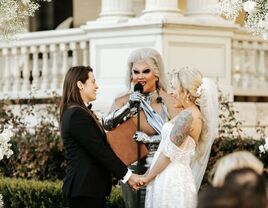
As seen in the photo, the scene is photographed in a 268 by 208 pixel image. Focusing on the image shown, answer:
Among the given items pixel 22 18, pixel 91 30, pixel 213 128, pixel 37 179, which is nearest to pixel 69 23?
pixel 91 30

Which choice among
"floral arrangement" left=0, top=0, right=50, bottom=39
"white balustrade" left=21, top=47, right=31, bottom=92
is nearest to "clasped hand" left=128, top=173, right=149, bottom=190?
"floral arrangement" left=0, top=0, right=50, bottom=39

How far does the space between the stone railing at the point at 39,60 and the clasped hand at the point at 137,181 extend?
6.73 meters

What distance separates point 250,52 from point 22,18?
6.05 m

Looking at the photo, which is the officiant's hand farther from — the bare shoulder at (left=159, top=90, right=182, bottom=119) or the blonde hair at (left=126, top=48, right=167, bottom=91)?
the blonde hair at (left=126, top=48, right=167, bottom=91)

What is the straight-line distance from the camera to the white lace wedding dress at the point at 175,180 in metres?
6.96

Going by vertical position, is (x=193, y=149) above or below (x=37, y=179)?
above

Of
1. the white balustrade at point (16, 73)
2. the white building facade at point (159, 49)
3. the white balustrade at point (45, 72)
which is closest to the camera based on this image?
the white building facade at point (159, 49)

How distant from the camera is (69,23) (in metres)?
17.8

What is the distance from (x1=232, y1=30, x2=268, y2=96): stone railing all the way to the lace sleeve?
6.47 meters

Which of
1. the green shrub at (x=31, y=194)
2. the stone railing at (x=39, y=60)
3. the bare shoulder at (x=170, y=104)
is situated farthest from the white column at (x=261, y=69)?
the bare shoulder at (x=170, y=104)

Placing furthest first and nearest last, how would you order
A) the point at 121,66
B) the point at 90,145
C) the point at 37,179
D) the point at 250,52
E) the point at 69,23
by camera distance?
the point at 69,23 < the point at 250,52 < the point at 121,66 < the point at 37,179 < the point at 90,145

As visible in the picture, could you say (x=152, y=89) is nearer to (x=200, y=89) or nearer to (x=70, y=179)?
(x=200, y=89)

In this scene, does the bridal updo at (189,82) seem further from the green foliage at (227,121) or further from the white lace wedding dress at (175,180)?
the green foliage at (227,121)

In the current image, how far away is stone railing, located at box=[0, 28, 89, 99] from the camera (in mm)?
13898
